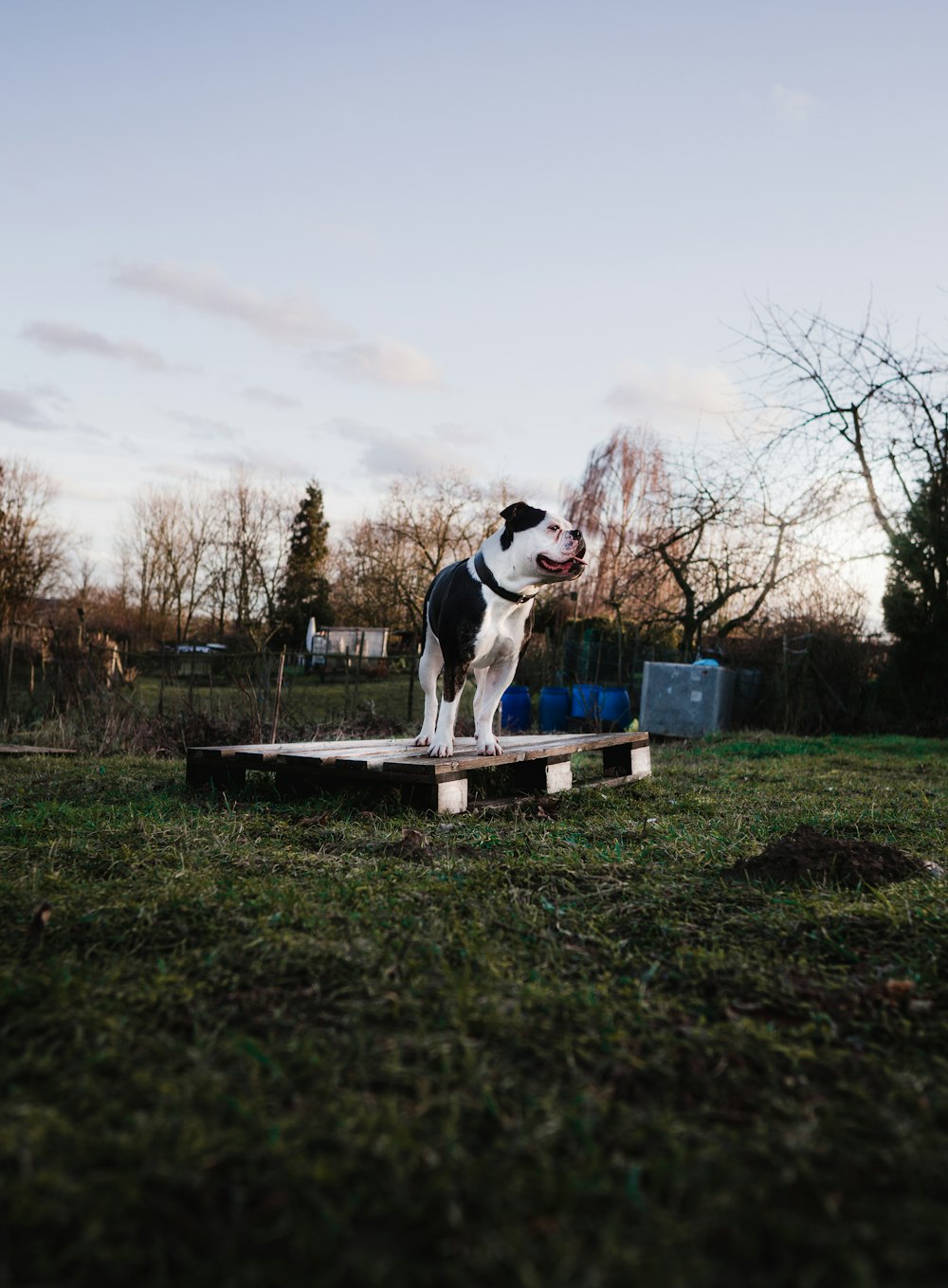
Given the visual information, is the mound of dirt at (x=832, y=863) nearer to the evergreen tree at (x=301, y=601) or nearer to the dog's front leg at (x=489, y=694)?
the dog's front leg at (x=489, y=694)

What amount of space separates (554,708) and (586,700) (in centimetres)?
48

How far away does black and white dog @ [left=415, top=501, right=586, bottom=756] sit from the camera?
15.3 ft

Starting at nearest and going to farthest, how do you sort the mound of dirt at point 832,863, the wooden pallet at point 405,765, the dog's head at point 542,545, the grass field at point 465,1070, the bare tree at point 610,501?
the grass field at point 465,1070 → the mound of dirt at point 832,863 → the wooden pallet at point 405,765 → the dog's head at point 542,545 → the bare tree at point 610,501

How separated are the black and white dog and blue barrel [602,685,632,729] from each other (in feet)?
25.2

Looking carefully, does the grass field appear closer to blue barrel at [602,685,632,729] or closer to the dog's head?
the dog's head

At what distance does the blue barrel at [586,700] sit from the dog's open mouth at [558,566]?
712 centimetres

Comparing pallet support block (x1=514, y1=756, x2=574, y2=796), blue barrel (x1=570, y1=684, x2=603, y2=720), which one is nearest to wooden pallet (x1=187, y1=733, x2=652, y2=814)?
pallet support block (x1=514, y1=756, x2=574, y2=796)

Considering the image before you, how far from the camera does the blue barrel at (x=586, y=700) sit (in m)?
11.8

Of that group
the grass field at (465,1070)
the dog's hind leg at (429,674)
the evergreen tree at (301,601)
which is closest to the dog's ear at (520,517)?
the dog's hind leg at (429,674)

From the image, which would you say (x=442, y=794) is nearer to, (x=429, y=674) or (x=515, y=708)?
(x=429, y=674)

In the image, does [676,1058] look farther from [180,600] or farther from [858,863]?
[180,600]

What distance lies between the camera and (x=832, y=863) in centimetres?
336

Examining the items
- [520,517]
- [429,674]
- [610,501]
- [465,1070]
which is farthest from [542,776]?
[610,501]

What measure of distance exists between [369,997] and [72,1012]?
0.70 metres
